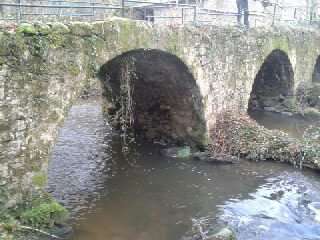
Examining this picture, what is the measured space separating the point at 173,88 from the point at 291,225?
574cm

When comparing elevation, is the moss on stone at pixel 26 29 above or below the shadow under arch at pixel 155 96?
above

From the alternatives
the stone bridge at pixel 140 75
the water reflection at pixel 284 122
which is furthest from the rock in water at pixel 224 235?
the water reflection at pixel 284 122

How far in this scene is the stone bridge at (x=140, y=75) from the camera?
8.10m

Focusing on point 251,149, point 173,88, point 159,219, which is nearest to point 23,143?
point 159,219

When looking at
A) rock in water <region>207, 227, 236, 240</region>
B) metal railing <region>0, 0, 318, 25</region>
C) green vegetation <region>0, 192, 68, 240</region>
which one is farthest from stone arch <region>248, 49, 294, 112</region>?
green vegetation <region>0, 192, 68, 240</region>

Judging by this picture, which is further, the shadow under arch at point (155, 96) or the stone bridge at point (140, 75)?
the shadow under arch at point (155, 96)

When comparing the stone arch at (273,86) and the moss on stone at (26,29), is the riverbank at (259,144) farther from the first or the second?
the moss on stone at (26,29)

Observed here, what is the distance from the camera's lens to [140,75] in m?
13.7

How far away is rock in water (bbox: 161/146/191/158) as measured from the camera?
13.9 metres

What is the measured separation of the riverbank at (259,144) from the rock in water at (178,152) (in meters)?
0.81

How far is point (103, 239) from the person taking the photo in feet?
28.8

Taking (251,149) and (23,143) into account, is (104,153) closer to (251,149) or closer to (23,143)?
(251,149)

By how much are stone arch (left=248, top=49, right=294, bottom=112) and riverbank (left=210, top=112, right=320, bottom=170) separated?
243 inches

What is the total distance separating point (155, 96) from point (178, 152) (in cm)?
200
